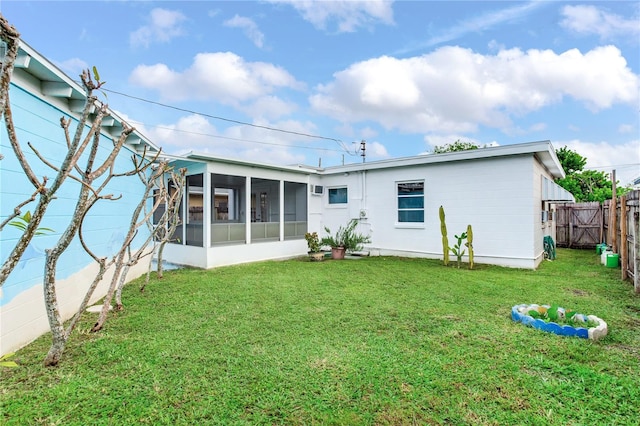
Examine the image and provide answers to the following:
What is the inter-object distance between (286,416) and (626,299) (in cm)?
616

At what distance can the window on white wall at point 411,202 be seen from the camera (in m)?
10.4

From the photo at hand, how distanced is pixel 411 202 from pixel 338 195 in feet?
10.0

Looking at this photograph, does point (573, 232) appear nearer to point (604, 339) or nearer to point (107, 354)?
point (604, 339)

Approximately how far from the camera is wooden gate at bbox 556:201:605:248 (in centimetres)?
1287

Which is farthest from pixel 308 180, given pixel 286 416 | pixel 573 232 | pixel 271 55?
pixel 573 232

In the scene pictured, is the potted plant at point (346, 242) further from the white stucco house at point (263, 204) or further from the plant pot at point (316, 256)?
the plant pot at point (316, 256)

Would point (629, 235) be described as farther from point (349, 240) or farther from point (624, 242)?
point (349, 240)

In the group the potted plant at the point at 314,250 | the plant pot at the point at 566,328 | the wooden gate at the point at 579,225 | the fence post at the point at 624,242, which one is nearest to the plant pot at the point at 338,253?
the potted plant at the point at 314,250

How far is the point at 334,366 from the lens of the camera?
10.1 ft

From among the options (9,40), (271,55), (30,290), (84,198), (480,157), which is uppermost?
(271,55)

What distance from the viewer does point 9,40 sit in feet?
5.68

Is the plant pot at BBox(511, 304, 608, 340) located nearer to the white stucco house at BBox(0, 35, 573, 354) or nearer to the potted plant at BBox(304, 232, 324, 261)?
the white stucco house at BBox(0, 35, 573, 354)

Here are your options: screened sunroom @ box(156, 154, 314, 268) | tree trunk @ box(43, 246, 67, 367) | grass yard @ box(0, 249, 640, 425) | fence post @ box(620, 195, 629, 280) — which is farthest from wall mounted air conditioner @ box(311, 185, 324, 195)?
tree trunk @ box(43, 246, 67, 367)

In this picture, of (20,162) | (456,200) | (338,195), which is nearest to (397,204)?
(456,200)
